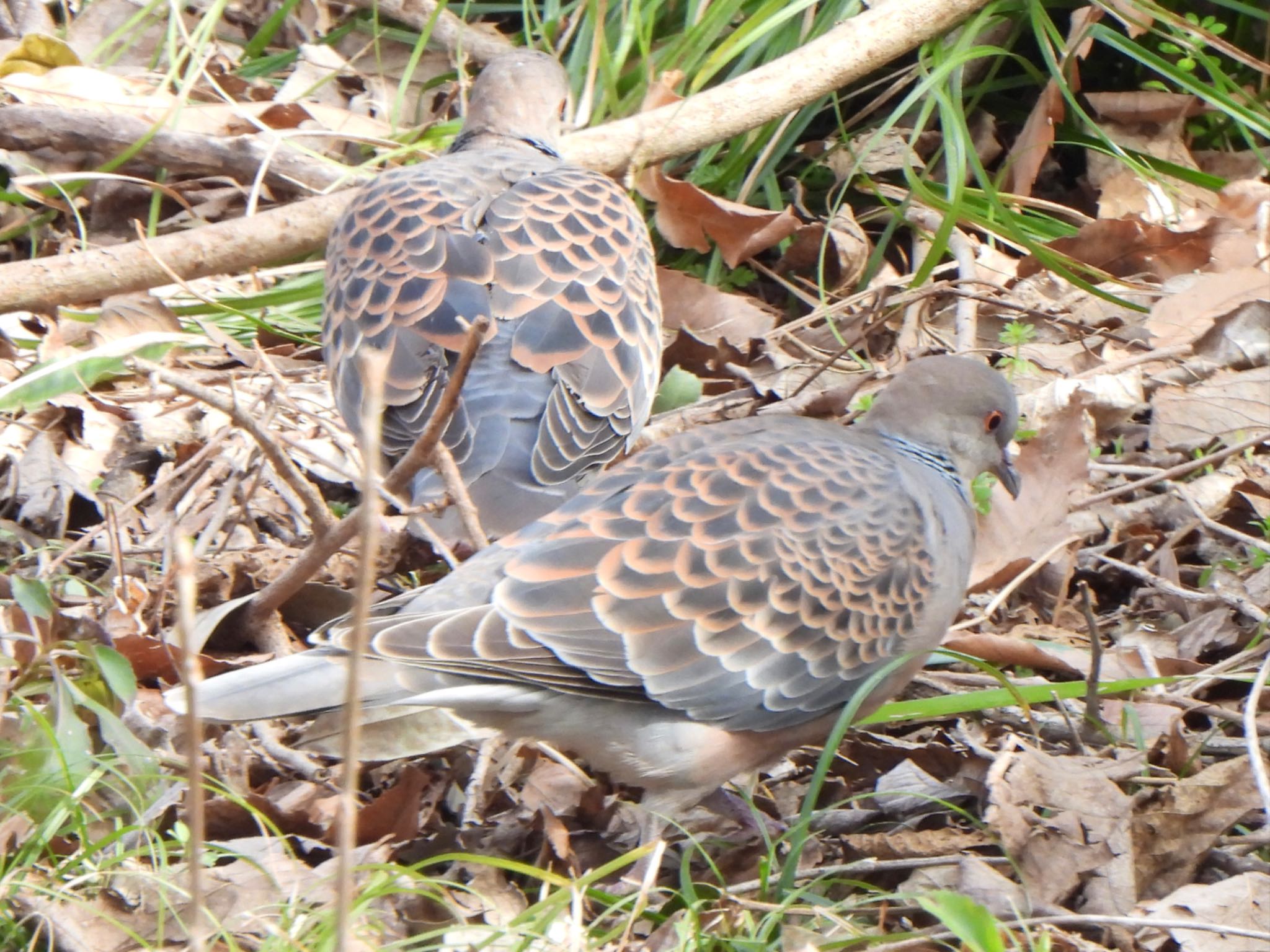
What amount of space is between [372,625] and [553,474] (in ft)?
2.76

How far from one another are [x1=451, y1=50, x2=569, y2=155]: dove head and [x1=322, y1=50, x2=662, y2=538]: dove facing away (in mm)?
465

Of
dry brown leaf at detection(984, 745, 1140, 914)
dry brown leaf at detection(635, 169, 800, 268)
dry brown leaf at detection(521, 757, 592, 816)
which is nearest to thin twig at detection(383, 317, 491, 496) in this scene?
dry brown leaf at detection(521, 757, 592, 816)

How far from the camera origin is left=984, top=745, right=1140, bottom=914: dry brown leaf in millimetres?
2727

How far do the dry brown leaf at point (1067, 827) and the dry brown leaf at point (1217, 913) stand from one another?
10 cm

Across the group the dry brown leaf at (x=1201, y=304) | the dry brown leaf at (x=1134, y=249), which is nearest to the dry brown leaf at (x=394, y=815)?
the dry brown leaf at (x=1201, y=304)

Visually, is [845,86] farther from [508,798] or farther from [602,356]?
[508,798]

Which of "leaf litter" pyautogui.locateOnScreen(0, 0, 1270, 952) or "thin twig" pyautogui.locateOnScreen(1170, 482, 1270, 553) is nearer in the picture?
"leaf litter" pyautogui.locateOnScreen(0, 0, 1270, 952)

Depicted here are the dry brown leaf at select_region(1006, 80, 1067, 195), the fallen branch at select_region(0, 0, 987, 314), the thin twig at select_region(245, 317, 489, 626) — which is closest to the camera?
the thin twig at select_region(245, 317, 489, 626)

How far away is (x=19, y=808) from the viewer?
2646 mm

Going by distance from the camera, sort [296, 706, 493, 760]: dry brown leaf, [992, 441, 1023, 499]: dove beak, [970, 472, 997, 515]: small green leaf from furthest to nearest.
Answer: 1. [970, 472, 997, 515]: small green leaf
2. [992, 441, 1023, 499]: dove beak
3. [296, 706, 493, 760]: dry brown leaf

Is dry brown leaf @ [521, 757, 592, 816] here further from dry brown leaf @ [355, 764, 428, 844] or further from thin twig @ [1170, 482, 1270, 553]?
thin twig @ [1170, 482, 1270, 553]

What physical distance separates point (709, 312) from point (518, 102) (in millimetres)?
896

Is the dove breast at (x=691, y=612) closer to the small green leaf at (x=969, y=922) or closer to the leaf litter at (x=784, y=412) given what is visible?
the leaf litter at (x=784, y=412)

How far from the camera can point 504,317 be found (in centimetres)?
369
